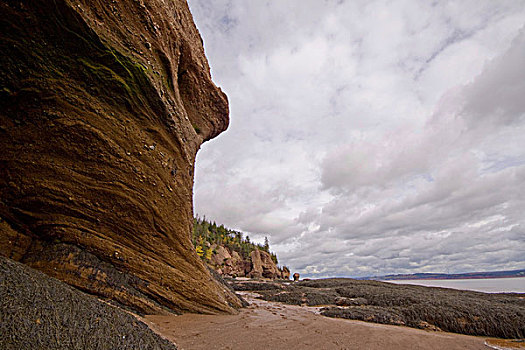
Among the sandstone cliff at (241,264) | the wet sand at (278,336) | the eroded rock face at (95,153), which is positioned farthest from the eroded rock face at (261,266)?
the eroded rock face at (95,153)

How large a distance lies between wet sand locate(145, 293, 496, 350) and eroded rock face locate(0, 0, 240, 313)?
3.19 feet

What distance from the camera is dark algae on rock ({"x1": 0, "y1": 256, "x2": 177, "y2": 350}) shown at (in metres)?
2.90

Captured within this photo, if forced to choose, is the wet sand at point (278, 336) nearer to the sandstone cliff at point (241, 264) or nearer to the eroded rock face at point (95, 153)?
the eroded rock face at point (95, 153)

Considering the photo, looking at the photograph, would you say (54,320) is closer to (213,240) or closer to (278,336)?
(278,336)

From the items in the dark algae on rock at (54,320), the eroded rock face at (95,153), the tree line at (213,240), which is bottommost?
the dark algae on rock at (54,320)

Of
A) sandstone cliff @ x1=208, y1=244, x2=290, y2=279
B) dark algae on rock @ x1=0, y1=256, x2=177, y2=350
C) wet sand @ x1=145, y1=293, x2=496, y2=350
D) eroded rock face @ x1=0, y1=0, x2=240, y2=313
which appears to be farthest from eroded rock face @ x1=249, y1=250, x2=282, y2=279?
dark algae on rock @ x1=0, y1=256, x2=177, y2=350

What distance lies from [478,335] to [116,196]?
14175 millimetres

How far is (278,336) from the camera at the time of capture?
6477mm

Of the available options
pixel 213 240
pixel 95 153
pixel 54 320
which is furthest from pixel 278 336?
pixel 213 240

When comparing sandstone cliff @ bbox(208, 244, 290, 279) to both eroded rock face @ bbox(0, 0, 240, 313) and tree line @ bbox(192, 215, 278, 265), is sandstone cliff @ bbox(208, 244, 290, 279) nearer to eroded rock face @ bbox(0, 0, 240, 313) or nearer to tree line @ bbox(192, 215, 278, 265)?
tree line @ bbox(192, 215, 278, 265)

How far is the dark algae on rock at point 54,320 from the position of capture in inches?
114

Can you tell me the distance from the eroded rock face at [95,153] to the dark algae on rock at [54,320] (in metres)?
1.68

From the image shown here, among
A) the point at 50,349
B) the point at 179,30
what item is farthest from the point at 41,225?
the point at 179,30

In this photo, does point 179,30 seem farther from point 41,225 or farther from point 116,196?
point 41,225
